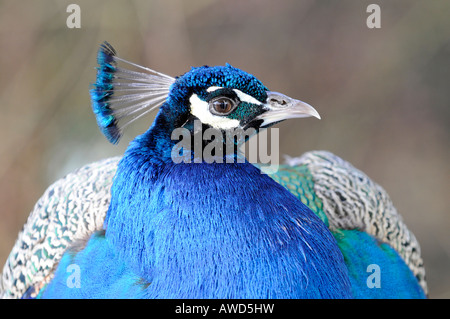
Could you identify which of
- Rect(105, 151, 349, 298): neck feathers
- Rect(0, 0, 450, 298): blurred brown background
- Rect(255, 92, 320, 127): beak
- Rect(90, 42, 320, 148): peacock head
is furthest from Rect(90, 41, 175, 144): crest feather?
Rect(0, 0, 450, 298): blurred brown background

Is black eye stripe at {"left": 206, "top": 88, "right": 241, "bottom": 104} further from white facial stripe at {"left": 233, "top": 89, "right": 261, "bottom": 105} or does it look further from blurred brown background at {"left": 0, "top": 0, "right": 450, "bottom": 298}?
blurred brown background at {"left": 0, "top": 0, "right": 450, "bottom": 298}

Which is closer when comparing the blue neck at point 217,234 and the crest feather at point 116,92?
the blue neck at point 217,234

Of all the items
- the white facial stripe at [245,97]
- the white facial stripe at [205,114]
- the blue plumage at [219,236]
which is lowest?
the blue plumage at [219,236]

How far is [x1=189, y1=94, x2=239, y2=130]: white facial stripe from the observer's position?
1.34 metres

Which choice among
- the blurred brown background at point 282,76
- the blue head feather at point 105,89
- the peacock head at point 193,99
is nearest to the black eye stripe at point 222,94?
the peacock head at point 193,99

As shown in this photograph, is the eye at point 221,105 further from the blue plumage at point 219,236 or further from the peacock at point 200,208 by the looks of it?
the blue plumage at point 219,236

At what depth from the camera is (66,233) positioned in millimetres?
1848

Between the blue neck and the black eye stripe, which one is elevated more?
the black eye stripe

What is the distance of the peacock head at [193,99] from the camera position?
1.33 meters

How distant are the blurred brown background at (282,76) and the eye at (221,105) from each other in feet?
6.17

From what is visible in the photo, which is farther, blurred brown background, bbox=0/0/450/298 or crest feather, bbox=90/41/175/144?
blurred brown background, bbox=0/0/450/298

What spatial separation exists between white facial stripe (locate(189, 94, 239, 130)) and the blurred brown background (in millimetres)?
1865

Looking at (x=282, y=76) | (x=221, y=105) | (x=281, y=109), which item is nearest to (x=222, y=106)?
(x=221, y=105)
